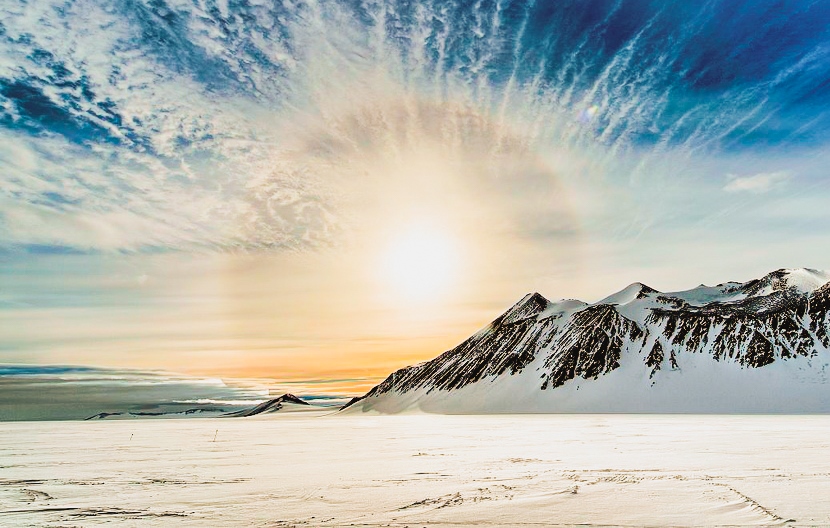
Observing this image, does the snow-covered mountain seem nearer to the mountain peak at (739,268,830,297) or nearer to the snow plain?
the mountain peak at (739,268,830,297)

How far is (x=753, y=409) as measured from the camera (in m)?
124

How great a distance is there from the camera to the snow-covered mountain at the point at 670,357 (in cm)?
13200

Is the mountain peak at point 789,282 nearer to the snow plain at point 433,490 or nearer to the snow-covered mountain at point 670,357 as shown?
the snow-covered mountain at point 670,357

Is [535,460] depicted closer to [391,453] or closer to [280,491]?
[391,453]

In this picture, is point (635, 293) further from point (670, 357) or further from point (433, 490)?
point (433, 490)

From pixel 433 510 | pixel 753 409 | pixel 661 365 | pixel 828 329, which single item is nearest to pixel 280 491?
pixel 433 510

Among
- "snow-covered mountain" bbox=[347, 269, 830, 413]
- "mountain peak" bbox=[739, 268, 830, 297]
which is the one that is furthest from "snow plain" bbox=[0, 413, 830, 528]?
"mountain peak" bbox=[739, 268, 830, 297]

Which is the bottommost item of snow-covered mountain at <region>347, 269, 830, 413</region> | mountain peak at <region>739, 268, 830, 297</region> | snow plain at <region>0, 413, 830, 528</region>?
snow plain at <region>0, 413, 830, 528</region>

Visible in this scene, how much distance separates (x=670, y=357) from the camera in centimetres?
15062

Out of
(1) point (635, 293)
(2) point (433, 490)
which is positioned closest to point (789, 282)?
(1) point (635, 293)

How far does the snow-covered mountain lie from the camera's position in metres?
132

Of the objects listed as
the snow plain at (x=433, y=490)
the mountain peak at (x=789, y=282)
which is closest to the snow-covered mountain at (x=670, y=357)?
the mountain peak at (x=789, y=282)

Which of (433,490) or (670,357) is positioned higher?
(670,357)

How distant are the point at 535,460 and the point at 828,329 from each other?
500 feet
